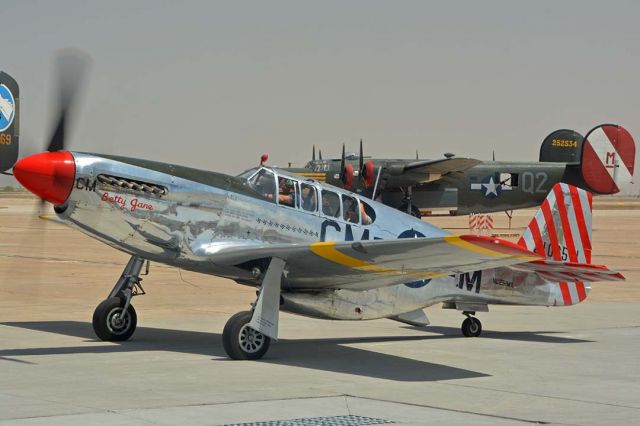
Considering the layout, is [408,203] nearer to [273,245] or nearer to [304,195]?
[304,195]

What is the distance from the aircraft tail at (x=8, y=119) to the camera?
33281 mm

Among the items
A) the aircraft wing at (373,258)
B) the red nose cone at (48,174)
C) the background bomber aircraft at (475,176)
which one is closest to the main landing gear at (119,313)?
the aircraft wing at (373,258)

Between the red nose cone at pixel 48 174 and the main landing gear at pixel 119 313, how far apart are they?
176 centimetres

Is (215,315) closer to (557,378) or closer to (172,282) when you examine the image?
(172,282)

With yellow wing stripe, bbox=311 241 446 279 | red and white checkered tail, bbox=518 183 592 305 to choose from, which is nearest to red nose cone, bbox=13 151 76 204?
yellow wing stripe, bbox=311 241 446 279

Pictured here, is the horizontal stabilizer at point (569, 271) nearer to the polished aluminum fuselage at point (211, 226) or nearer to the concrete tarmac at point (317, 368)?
the concrete tarmac at point (317, 368)

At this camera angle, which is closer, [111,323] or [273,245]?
[273,245]

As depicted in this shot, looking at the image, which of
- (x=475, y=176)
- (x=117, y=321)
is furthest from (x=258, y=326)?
(x=475, y=176)

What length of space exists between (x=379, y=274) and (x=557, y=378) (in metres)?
2.40

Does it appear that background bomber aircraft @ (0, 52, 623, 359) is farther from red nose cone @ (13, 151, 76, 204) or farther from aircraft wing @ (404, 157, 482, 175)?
aircraft wing @ (404, 157, 482, 175)

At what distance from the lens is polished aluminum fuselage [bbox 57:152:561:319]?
11711mm

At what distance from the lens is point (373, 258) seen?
11.3 metres

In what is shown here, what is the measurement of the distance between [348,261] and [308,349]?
5.92 feet

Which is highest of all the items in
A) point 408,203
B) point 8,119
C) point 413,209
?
point 8,119
